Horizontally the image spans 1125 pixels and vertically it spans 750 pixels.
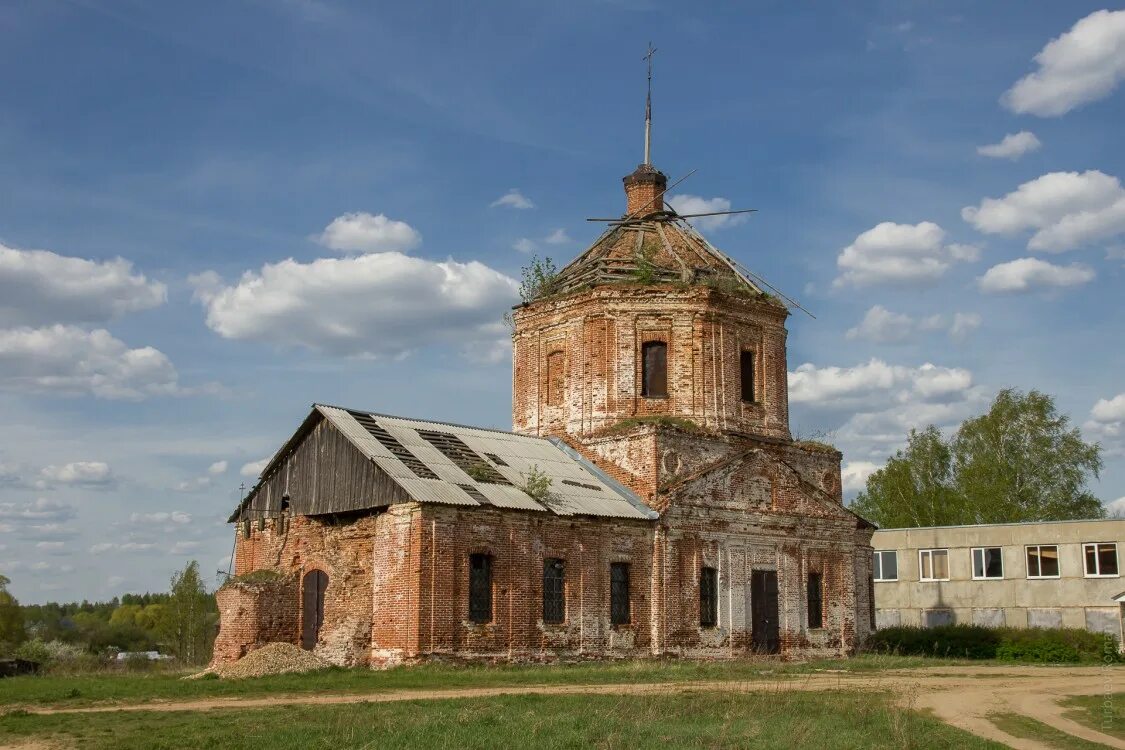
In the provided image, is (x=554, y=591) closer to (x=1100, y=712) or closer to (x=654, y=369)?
(x=654, y=369)

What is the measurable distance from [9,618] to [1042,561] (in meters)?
38.5

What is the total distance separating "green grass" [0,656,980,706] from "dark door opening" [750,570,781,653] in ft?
9.08

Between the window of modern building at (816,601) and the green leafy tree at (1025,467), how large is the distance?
65.9 feet

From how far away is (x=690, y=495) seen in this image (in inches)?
1120

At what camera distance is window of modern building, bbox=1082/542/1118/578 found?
3819 centimetres

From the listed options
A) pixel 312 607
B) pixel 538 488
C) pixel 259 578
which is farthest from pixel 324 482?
pixel 538 488

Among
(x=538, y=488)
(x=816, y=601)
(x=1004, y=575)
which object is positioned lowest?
(x=816, y=601)

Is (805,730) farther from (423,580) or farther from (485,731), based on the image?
(423,580)

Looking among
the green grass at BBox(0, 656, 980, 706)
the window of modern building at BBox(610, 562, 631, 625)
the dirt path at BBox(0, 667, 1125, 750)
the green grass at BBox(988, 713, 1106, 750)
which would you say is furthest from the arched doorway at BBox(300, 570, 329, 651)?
the green grass at BBox(988, 713, 1106, 750)

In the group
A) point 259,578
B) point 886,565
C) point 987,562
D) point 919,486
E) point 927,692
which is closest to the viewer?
point 927,692

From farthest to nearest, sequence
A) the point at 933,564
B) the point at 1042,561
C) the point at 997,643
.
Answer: the point at 933,564
the point at 1042,561
the point at 997,643

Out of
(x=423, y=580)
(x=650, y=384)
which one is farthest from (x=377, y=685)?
(x=650, y=384)

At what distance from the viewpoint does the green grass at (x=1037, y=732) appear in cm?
1438

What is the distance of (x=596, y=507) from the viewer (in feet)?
88.1
